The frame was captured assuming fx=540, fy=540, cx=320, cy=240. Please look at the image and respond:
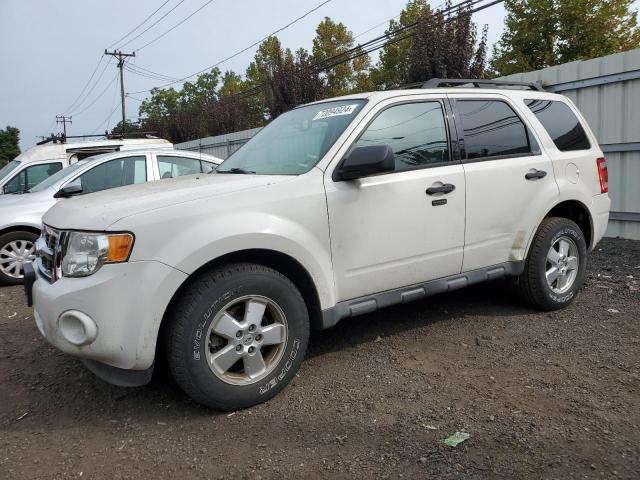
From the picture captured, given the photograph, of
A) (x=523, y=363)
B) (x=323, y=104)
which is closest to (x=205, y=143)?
(x=323, y=104)

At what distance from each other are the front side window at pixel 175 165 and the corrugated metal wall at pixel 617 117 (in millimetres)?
785

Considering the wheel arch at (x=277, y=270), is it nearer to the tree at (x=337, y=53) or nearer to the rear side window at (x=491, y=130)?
the rear side window at (x=491, y=130)

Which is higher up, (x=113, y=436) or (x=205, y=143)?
(x=205, y=143)

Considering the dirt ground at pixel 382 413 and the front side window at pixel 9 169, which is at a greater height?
the front side window at pixel 9 169

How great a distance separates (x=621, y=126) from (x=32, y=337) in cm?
737

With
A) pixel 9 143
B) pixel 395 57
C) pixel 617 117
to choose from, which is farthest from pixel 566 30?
pixel 9 143

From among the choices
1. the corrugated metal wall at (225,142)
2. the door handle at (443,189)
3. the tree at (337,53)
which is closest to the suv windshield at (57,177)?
the door handle at (443,189)

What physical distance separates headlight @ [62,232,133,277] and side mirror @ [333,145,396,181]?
52.5 inches

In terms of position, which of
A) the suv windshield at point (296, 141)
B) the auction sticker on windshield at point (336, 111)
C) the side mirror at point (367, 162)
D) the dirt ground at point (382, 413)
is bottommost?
the dirt ground at point (382, 413)

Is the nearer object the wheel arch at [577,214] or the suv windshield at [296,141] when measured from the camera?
the suv windshield at [296,141]

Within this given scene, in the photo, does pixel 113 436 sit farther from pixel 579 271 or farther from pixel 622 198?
pixel 622 198

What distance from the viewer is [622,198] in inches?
287

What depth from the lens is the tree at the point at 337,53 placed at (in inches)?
1422

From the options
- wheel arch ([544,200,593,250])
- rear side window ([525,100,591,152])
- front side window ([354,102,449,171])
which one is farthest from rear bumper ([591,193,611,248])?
front side window ([354,102,449,171])
